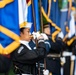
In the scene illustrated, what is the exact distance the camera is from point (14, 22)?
14.0ft

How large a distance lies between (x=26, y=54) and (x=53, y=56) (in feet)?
5.28

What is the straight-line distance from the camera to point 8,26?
13.7ft

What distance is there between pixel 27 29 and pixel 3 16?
561 mm

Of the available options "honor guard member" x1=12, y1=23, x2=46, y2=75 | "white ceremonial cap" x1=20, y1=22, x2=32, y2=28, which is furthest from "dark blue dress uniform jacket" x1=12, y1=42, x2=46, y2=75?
"white ceremonial cap" x1=20, y1=22, x2=32, y2=28

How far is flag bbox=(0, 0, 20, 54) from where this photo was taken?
4125mm

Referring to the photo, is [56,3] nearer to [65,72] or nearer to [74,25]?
[74,25]

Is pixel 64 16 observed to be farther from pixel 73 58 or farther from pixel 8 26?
pixel 8 26

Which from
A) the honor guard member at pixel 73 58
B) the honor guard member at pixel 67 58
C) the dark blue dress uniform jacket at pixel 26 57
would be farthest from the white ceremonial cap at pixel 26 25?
the honor guard member at pixel 73 58

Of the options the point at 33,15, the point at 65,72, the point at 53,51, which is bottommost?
the point at 65,72

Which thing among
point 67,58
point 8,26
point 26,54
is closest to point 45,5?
point 67,58

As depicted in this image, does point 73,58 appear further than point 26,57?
Yes

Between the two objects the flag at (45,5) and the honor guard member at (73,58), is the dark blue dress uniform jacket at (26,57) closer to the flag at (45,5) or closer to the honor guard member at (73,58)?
the flag at (45,5)

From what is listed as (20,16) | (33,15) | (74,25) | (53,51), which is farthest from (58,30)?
(20,16)

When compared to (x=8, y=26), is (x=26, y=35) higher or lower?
lower
